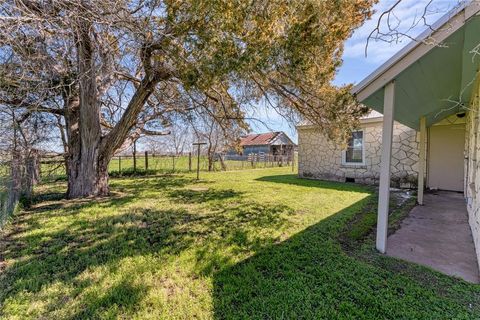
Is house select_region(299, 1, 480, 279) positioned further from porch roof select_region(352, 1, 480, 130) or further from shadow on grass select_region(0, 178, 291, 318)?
shadow on grass select_region(0, 178, 291, 318)

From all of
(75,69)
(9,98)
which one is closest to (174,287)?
(9,98)

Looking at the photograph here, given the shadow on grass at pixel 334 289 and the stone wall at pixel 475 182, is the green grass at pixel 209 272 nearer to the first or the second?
the shadow on grass at pixel 334 289

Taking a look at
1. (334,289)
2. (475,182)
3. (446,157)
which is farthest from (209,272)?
(446,157)

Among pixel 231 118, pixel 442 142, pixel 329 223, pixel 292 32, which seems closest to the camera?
pixel 292 32

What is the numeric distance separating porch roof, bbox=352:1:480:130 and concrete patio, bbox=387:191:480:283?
6.97 feet

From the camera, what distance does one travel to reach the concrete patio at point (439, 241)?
10.2 feet

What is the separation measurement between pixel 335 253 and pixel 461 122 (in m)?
8.46

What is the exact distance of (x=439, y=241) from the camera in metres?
3.91

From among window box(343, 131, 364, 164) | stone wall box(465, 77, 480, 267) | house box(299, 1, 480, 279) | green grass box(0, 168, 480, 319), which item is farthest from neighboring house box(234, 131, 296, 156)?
green grass box(0, 168, 480, 319)

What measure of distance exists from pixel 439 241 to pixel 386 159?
1846 millimetres

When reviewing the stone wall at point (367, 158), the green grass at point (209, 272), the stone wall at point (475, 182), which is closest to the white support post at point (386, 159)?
the green grass at point (209, 272)

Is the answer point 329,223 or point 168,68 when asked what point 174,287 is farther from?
point 168,68

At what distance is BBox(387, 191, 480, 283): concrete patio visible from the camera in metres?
3.11

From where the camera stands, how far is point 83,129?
22.2 ft
